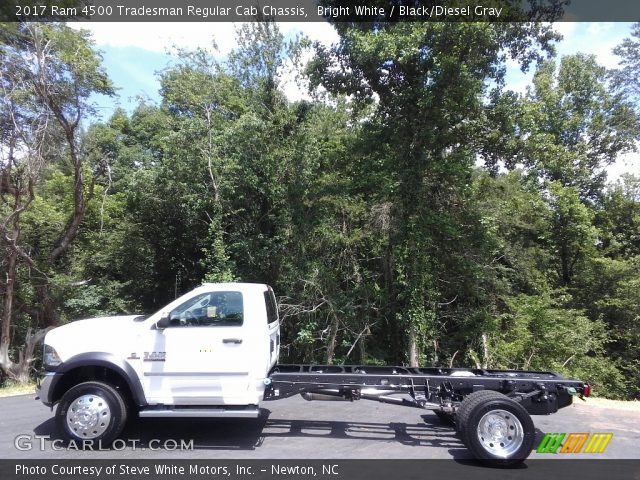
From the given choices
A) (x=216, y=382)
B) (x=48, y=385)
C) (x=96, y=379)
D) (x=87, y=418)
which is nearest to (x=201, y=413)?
(x=216, y=382)

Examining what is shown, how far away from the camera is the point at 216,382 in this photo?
217 inches

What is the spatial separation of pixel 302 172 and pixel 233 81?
4.70 m

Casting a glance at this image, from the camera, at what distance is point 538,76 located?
2406 cm

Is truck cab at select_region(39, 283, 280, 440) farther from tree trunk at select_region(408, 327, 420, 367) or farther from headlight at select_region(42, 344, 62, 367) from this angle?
tree trunk at select_region(408, 327, 420, 367)

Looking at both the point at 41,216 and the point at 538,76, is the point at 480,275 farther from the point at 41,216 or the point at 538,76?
the point at 538,76

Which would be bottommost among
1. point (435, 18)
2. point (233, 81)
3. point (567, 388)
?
point (567, 388)

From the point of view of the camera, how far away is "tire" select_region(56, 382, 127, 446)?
532 centimetres

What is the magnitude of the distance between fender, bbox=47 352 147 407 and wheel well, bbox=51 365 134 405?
0.45 feet

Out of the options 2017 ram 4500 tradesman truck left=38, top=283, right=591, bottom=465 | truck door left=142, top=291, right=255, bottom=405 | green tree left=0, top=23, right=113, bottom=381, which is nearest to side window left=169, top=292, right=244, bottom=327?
2017 ram 4500 tradesman truck left=38, top=283, right=591, bottom=465

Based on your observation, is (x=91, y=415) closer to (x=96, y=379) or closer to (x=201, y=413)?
(x=96, y=379)

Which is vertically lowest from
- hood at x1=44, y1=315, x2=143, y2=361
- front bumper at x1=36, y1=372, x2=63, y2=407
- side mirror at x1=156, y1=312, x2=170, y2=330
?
front bumper at x1=36, y1=372, x2=63, y2=407

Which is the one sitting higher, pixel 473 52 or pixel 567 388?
pixel 473 52

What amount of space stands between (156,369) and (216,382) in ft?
2.47

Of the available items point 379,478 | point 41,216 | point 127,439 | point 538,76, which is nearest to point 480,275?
point 379,478
